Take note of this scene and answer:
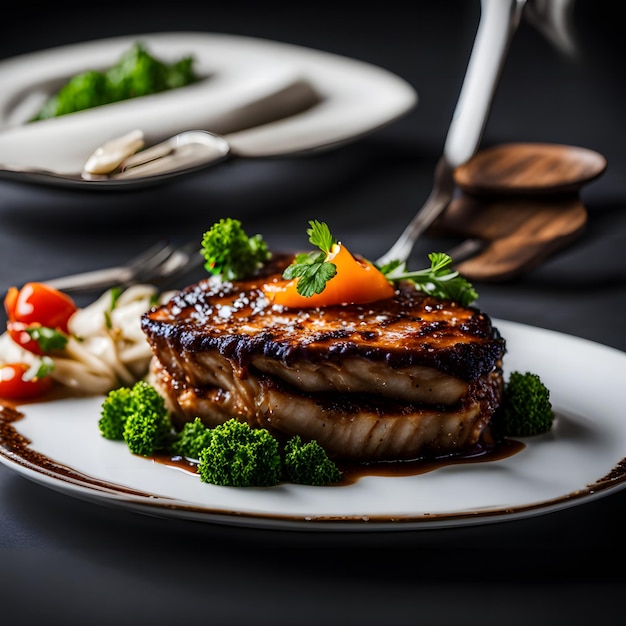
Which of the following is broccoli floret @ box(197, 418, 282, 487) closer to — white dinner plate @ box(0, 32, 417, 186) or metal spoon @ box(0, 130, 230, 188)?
metal spoon @ box(0, 130, 230, 188)

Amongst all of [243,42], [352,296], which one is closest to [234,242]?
[352,296]

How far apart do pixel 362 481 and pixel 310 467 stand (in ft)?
0.63

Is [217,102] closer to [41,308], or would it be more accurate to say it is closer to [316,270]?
[41,308]

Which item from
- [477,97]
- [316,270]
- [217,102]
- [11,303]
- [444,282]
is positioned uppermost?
[477,97]

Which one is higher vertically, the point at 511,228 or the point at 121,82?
the point at 121,82

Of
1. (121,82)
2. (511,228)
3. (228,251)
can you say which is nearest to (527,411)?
(228,251)

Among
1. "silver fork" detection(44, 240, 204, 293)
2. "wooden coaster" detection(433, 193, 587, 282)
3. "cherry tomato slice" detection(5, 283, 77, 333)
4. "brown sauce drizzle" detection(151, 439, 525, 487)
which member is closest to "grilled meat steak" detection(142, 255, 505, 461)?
"brown sauce drizzle" detection(151, 439, 525, 487)

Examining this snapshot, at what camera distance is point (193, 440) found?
3.99 m

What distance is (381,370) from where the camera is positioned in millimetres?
3871

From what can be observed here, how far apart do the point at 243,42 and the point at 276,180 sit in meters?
1.94

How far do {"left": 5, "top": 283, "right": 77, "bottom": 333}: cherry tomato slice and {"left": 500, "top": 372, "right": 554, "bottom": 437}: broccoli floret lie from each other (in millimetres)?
2129

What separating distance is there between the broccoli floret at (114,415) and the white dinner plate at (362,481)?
44 millimetres

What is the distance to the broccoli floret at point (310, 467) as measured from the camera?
3.73 m

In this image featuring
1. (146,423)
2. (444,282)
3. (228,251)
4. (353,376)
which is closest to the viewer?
(353,376)
